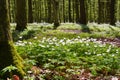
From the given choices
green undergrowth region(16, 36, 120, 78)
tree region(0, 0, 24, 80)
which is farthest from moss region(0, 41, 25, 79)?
green undergrowth region(16, 36, 120, 78)

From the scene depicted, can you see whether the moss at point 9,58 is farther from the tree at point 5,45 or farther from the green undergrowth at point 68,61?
the green undergrowth at point 68,61

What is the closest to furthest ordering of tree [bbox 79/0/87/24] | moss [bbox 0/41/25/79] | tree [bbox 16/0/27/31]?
moss [bbox 0/41/25/79], tree [bbox 16/0/27/31], tree [bbox 79/0/87/24]

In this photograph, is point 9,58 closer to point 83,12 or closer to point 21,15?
point 21,15

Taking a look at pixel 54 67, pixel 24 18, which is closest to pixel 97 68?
pixel 54 67

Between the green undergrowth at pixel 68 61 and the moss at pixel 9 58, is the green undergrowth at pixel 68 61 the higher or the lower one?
the lower one

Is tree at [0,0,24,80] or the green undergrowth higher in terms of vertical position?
tree at [0,0,24,80]

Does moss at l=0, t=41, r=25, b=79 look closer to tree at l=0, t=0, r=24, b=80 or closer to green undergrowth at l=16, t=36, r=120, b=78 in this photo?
tree at l=0, t=0, r=24, b=80

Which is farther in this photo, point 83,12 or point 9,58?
point 83,12

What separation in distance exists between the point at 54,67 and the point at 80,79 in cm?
151

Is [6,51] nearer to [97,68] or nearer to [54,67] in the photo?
[54,67]

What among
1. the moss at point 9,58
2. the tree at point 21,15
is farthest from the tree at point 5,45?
the tree at point 21,15

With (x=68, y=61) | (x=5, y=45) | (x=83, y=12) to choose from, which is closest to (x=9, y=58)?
(x=5, y=45)

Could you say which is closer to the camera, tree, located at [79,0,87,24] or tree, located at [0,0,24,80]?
tree, located at [0,0,24,80]

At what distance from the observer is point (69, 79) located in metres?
8.52
